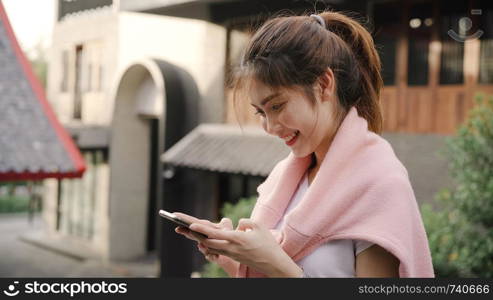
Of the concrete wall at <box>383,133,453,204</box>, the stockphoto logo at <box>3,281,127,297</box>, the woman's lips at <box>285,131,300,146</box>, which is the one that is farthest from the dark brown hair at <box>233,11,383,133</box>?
the concrete wall at <box>383,133,453,204</box>

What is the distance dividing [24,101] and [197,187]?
15.3 feet

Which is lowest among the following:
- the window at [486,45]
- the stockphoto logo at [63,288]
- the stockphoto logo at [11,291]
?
the stockphoto logo at [11,291]

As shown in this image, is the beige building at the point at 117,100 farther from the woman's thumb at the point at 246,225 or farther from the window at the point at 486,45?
the woman's thumb at the point at 246,225

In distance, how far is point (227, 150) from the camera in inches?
354

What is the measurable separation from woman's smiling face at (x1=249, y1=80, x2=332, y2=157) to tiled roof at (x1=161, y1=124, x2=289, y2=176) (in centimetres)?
618

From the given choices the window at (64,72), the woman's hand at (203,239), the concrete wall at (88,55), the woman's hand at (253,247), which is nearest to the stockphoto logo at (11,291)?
the woman's hand at (203,239)

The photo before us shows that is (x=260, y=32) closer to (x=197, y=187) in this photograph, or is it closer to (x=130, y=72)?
(x=197, y=187)

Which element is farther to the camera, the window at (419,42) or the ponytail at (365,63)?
the window at (419,42)

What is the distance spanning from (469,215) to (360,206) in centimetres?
369

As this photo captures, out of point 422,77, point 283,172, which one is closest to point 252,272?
point 283,172

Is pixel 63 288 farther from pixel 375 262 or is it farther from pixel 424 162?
pixel 424 162

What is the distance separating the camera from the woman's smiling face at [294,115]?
1.49 m

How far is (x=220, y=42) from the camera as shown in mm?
9828

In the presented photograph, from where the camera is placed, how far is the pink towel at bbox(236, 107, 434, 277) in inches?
54.4
